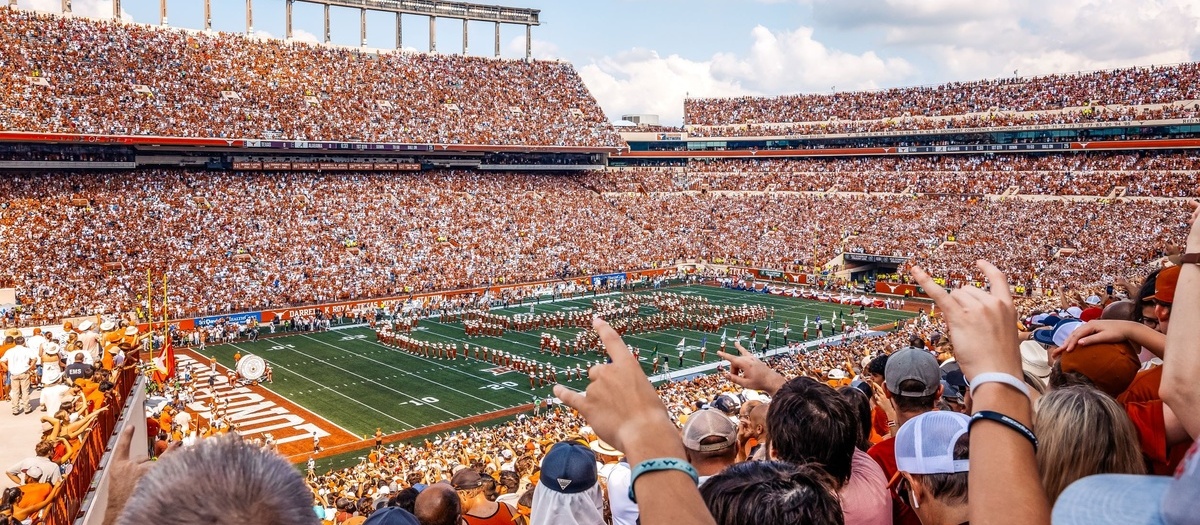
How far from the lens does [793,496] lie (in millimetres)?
1968

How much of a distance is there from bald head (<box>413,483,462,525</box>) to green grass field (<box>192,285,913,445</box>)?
50.1ft

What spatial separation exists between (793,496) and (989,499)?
0.44 m

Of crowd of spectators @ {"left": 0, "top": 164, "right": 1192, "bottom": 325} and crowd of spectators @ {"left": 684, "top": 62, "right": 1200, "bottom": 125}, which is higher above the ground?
crowd of spectators @ {"left": 684, "top": 62, "right": 1200, "bottom": 125}

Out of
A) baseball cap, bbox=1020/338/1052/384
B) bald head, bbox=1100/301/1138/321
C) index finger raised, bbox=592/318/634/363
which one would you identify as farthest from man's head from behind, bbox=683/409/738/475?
bald head, bbox=1100/301/1138/321

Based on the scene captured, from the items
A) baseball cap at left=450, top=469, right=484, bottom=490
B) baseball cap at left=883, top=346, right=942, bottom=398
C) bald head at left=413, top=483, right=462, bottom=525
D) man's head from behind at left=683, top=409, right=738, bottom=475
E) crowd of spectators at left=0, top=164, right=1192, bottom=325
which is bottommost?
crowd of spectators at left=0, top=164, right=1192, bottom=325

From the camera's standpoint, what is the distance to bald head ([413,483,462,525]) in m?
3.72

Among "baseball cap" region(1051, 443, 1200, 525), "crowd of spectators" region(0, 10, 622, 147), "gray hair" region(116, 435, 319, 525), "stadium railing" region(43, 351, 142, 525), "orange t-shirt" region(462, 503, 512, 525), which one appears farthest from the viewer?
"crowd of spectators" region(0, 10, 622, 147)

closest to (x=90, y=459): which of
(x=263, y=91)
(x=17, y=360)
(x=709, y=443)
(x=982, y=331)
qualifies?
(x=17, y=360)

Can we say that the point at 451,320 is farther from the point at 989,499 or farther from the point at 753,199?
the point at 989,499

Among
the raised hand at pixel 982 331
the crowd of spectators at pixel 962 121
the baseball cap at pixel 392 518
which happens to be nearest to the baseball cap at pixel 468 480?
the baseball cap at pixel 392 518

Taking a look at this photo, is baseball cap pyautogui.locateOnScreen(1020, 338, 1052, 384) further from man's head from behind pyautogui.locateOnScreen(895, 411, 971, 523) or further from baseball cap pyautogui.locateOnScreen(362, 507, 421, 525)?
baseball cap pyautogui.locateOnScreen(362, 507, 421, 525)

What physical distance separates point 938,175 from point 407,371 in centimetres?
3370

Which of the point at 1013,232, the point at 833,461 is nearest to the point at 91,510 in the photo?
the point at 833,461

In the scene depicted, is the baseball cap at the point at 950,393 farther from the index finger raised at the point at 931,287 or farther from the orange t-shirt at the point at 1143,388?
the index finger raised at the point at 931,287
